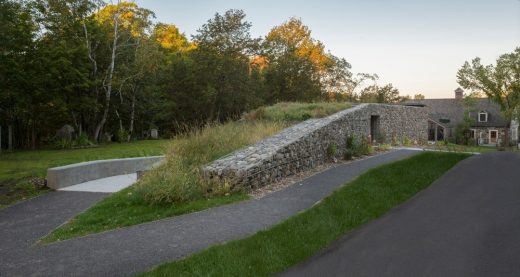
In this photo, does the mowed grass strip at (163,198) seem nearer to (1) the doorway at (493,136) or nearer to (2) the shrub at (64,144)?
(2) the shrub at (64,144)

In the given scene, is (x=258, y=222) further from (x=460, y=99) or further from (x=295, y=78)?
(x=460, y=99)

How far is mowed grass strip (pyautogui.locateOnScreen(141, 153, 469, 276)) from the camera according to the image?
17.6ft

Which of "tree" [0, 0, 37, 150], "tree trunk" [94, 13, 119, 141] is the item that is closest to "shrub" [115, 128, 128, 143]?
"tree trunk" [94, 13, 119, 141]

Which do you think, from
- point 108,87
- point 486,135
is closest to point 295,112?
point 108,87

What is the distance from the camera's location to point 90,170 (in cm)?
1284

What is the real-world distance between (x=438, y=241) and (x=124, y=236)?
5216 mm

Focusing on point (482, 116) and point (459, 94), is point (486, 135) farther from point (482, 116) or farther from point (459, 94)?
point (459, 94)

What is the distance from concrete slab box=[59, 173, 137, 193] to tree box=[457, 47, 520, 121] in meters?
39.2

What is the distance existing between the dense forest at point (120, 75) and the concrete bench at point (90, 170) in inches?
341

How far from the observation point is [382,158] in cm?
1570

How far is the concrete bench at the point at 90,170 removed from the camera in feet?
37.3

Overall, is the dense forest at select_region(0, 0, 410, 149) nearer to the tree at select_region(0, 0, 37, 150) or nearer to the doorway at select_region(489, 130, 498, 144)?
the tree at select_region(0, 0, 37, 150)

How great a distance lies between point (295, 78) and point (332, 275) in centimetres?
2605

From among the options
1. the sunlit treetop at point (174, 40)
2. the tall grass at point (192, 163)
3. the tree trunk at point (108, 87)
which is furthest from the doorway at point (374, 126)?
the sunlit treetop at point (174, 40)
